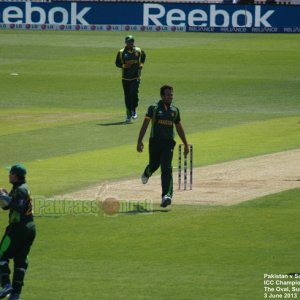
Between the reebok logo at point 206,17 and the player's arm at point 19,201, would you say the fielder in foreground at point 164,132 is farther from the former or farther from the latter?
the reebok logo at point 206,17

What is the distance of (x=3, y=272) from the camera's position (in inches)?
581

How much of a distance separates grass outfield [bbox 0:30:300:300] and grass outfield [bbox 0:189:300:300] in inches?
0.7

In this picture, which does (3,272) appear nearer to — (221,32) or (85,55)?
(85,55)

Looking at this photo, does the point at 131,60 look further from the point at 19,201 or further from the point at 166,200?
the point at 19,201

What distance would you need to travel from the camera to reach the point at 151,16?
59.8m

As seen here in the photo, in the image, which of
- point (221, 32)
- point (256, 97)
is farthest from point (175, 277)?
point (221, 32)

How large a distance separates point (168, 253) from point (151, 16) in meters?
43.3

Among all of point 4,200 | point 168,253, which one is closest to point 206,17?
point 168,253

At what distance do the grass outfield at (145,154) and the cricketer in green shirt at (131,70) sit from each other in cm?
68

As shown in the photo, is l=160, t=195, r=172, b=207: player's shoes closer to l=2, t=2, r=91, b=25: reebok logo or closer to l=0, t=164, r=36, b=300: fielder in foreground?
l=0, t=164, r=36, b=300: fielder in foreground

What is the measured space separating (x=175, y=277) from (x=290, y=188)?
7.40 metres

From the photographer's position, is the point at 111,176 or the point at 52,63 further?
the point at 52,63

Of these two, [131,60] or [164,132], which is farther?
[131,60]

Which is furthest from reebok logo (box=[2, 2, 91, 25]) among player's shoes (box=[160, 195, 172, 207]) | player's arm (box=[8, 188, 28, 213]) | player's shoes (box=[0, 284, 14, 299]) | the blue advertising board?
player's shoes (box=[0, 284, 14, 299])
